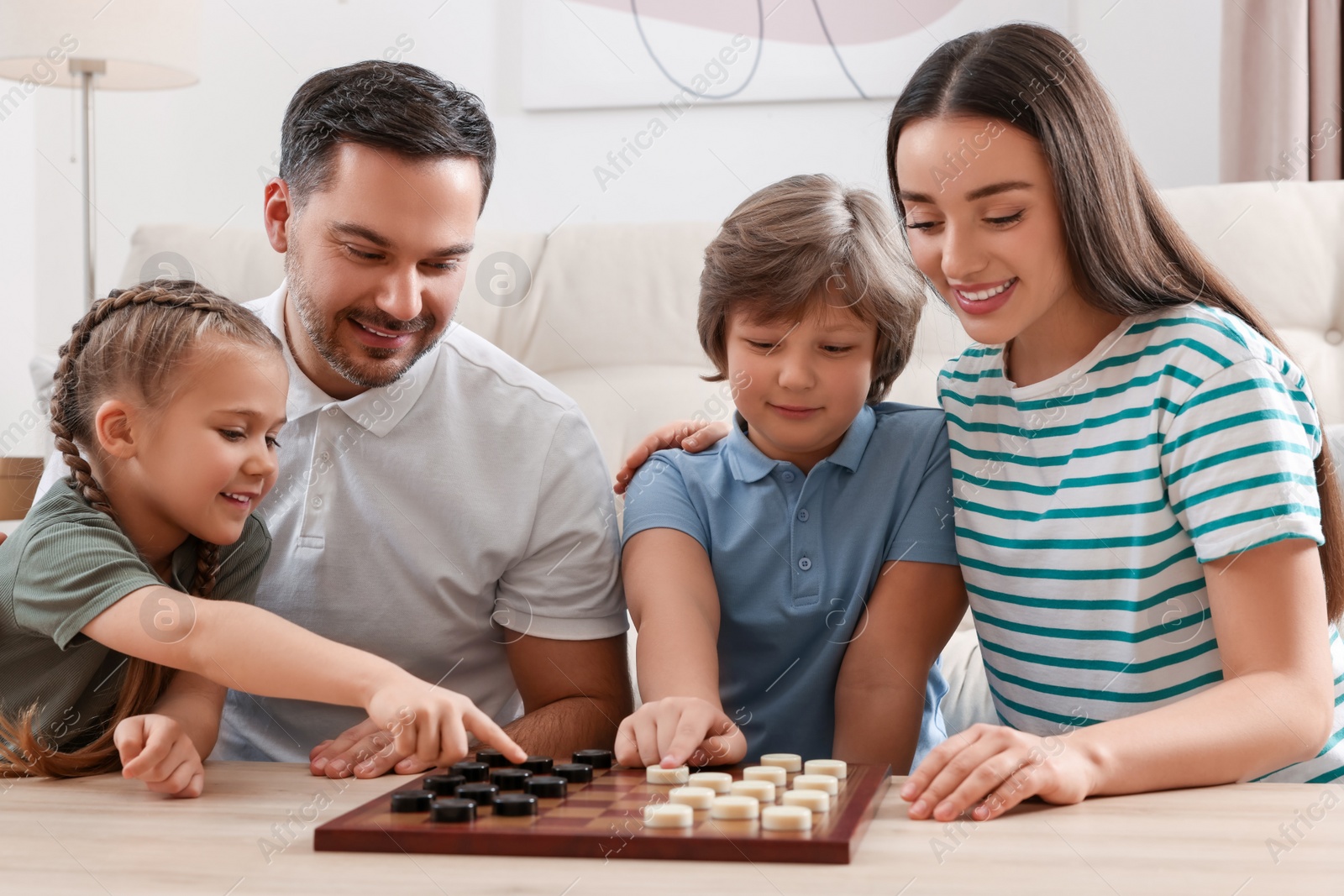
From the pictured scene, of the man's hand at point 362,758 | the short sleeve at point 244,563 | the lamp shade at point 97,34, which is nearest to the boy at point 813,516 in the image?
the man's hand at point 362,758

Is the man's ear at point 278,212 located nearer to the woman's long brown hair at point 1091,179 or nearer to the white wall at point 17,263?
the woman's long brown hair at point 1091,179

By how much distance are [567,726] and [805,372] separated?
44cm

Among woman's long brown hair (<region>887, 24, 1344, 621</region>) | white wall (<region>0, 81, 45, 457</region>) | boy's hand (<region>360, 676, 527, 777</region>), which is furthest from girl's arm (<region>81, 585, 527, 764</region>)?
white wall (<region>0, 81, 45, 457</region>)

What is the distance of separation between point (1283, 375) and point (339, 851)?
2.88ft

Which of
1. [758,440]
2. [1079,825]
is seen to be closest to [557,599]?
[758,440]

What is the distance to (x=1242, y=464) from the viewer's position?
0.97 meters

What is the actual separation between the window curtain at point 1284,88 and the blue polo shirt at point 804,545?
4.52 feet

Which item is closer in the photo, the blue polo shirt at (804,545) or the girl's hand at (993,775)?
the girl's hand at (993,775)

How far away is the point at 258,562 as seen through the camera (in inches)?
44.6

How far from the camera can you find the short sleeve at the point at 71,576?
92 cm

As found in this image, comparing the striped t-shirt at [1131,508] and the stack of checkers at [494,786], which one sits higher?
the striped t-shirt at [1131,508]

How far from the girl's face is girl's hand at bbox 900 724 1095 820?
0.63 meters

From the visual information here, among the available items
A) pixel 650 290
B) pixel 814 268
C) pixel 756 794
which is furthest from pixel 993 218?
pixel 650 290

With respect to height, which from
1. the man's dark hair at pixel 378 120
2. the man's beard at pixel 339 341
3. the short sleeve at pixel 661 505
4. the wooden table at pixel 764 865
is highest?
the man's dark hair at pixel 378 120
